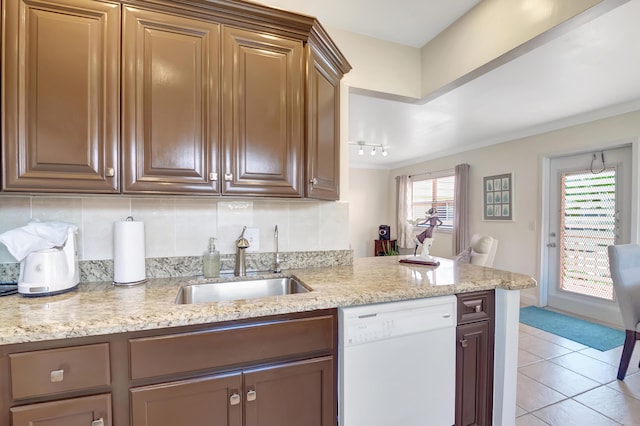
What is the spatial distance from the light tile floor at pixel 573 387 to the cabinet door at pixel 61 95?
2696mm

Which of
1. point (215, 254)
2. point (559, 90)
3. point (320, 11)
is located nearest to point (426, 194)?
point (559, 90)

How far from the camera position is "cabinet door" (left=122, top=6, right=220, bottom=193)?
1265 millimetres

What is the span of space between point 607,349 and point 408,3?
3382 mm

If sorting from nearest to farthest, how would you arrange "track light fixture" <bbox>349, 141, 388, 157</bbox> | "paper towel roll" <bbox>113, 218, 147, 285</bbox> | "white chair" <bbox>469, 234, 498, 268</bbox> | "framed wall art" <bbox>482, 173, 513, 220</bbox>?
"paper towel roll" <bbox>113, 218, 147, 285</bbox> → "white chair" <bbox>469, 234, 498, 268</bbox> → "framed wall art" <bbox>482, 173, 513, 220</bbox> → "track light fixture" <bbox>349, 141, 388, 157</bbox>

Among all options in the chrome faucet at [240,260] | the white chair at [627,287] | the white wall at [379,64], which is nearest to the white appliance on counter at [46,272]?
the chrome faucet at [240,260]

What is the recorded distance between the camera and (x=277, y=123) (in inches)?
58.6

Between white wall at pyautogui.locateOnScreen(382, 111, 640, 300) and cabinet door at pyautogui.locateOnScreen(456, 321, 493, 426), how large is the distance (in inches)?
125

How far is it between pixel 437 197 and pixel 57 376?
5.93 meters

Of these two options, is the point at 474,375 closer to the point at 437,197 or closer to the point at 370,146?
the point at 370,146

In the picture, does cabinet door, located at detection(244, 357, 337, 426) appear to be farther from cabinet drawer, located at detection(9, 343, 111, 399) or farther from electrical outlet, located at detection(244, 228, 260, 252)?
electrical outlet, located at detection(244, 228, 260, 252)

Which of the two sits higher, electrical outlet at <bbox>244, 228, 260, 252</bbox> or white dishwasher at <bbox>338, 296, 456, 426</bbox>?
electrical outlet at <bbox>244, 228, 260, 252</bbox>

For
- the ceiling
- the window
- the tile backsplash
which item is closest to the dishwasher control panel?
the tile backsplash

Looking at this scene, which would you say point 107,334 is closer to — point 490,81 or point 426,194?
point 490,81

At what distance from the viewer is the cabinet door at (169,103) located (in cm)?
126
